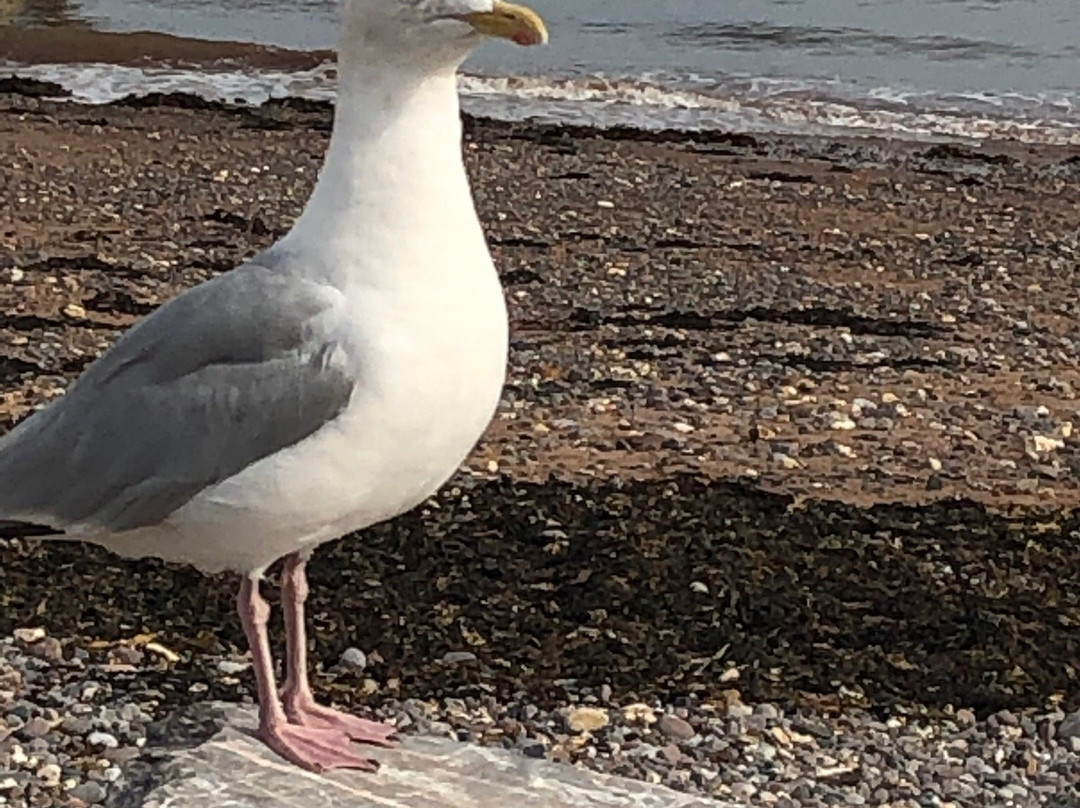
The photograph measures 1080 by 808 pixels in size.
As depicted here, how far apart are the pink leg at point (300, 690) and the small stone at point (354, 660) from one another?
0.76 meters

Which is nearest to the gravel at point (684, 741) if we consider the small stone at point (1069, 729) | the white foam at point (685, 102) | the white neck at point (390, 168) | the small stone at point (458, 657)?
the small stone at point (1069, 729)

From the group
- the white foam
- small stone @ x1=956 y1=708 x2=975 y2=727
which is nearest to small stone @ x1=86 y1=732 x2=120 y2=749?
small stone @ x1=956 y1=708 x2=975 y2=727

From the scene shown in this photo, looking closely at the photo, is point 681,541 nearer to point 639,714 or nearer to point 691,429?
point 639,714

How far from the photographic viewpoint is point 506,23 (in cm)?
370

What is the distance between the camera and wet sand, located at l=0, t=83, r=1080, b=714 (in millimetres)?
5656

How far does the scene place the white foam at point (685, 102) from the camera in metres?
20.5

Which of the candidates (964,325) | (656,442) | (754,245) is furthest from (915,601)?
(754,245)

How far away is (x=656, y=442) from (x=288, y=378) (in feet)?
13.2

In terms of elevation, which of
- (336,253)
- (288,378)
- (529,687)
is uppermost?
(336,253)

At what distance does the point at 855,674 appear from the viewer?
18.1 ft

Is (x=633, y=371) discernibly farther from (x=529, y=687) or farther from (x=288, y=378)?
(x=288, y=378)

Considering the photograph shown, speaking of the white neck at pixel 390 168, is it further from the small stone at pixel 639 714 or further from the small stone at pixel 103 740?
the small stone at pixel 639 714

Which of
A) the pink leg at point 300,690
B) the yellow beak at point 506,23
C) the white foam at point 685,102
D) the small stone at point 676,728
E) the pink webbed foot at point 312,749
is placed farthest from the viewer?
the white foam at point 685,102

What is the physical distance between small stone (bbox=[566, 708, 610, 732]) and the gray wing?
1475mm
